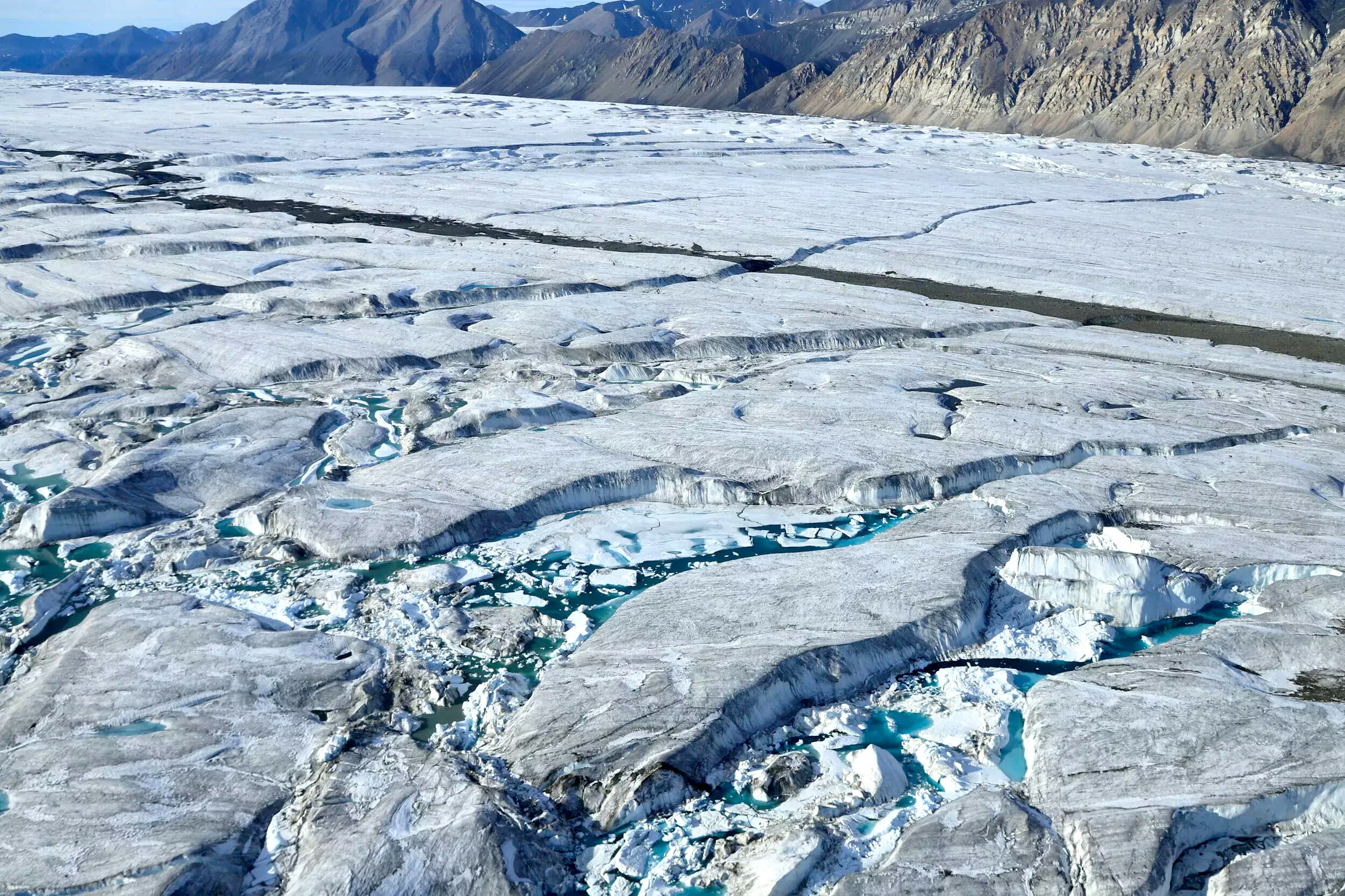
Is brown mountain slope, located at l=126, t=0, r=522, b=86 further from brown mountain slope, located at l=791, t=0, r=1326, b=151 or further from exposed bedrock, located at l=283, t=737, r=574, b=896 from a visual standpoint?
exposed bedrock, located at l=283, t=737, r=574, b=896

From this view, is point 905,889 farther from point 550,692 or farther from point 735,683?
point 550,692

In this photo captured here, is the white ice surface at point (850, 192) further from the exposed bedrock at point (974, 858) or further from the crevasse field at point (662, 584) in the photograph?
the exposed bedrock at point (974, 858)

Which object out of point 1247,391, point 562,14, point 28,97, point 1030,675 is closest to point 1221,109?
point 1247,391

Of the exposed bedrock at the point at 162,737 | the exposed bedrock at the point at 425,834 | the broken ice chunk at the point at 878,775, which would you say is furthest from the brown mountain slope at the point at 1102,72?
the exposed bedrock at the point at 425,834

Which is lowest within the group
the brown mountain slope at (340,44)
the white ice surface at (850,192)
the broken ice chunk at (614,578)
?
the broken ice chunk at (614,578)

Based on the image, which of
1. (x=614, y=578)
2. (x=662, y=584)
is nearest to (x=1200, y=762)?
(x=662, y=584)

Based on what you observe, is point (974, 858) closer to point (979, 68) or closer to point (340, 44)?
point (979, 68)
